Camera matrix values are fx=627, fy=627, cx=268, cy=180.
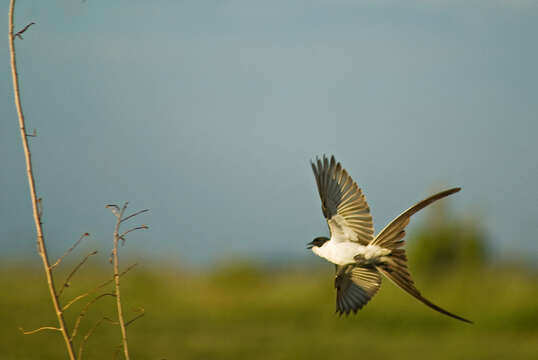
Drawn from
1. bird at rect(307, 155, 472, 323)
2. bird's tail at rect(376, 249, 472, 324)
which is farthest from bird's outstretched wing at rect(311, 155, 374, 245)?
bird's tail at rect(376, 249, 472, 324)

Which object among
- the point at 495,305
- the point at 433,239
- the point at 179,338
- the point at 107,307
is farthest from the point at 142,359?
the point at 495,305

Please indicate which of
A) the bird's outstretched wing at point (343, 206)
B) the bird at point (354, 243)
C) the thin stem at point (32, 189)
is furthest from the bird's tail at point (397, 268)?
the thin stem at point (32, 189)

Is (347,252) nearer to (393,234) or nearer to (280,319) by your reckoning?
(393,234)

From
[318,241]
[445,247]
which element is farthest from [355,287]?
[445,247]

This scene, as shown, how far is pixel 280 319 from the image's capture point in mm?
11062

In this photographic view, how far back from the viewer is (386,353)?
340 inches

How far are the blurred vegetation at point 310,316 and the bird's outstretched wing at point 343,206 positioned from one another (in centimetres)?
668

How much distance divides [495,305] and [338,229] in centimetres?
902

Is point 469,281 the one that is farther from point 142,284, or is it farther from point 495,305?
point 142,284

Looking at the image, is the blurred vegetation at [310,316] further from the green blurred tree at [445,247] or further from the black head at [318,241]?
the black head at [318,241]

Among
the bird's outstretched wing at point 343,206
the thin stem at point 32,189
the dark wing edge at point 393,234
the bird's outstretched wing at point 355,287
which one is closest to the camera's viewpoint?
the thin stem at point 32,189

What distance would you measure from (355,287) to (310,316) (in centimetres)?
894

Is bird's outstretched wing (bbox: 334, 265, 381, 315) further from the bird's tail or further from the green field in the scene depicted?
the green field

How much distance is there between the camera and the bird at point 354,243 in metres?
1.85
